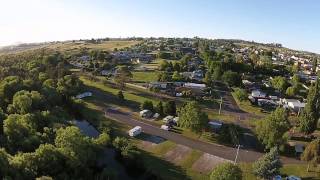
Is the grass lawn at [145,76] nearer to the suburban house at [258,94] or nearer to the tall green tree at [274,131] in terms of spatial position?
the suburban house at [258,94]

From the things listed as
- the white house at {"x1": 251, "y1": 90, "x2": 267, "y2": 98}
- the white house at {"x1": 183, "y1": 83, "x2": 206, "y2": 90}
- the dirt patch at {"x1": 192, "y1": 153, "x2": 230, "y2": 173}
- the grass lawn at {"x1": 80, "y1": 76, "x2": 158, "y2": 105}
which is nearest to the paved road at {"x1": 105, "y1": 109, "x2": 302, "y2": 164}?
the dirt patch at {"x1": 192, "y1": 153, "x2": 230, "y2": 173}

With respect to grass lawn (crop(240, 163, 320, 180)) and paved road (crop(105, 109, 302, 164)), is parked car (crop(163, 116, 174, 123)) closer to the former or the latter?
paved road (crop(105, 109, 302, 164))

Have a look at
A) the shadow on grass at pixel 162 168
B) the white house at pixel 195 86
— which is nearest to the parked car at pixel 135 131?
the shadow on grass at pixel 162 168

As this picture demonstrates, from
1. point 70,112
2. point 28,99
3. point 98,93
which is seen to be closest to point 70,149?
point 28,99

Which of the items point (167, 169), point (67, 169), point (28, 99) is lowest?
point (167, 169)

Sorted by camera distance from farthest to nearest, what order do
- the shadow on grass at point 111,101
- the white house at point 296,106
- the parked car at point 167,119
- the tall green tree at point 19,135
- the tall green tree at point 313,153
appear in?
1. the white house at point 296,106
2. the shadow on grass at point 111,101
3. the parked car at point 167,119
4. the tall green tree at point 313,153
5. the tall green tree at point 19,135

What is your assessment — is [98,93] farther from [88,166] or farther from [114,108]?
[88,166]
